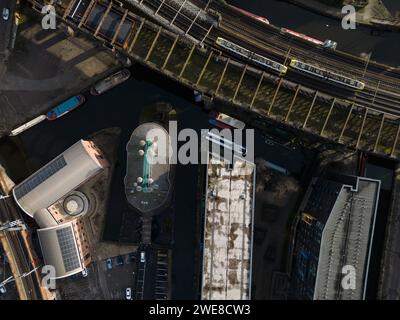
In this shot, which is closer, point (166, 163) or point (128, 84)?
point (166, 163)

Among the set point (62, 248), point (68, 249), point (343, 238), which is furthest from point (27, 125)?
point (343, 238)

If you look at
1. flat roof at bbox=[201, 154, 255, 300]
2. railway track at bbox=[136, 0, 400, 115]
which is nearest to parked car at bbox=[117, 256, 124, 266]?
flat roof at bbox=[201, 154, 255, 300]

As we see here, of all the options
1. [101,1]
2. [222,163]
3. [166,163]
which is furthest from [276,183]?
[101,1]

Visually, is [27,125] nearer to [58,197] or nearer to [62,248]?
[58,197]

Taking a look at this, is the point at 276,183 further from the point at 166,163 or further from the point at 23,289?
the point at 23,289

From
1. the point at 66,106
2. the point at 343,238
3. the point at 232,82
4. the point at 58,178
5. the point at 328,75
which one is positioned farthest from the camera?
the point at 66,106

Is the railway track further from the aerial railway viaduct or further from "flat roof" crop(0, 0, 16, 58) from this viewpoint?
"flat roof" crop(0, 0, 16, 58)
